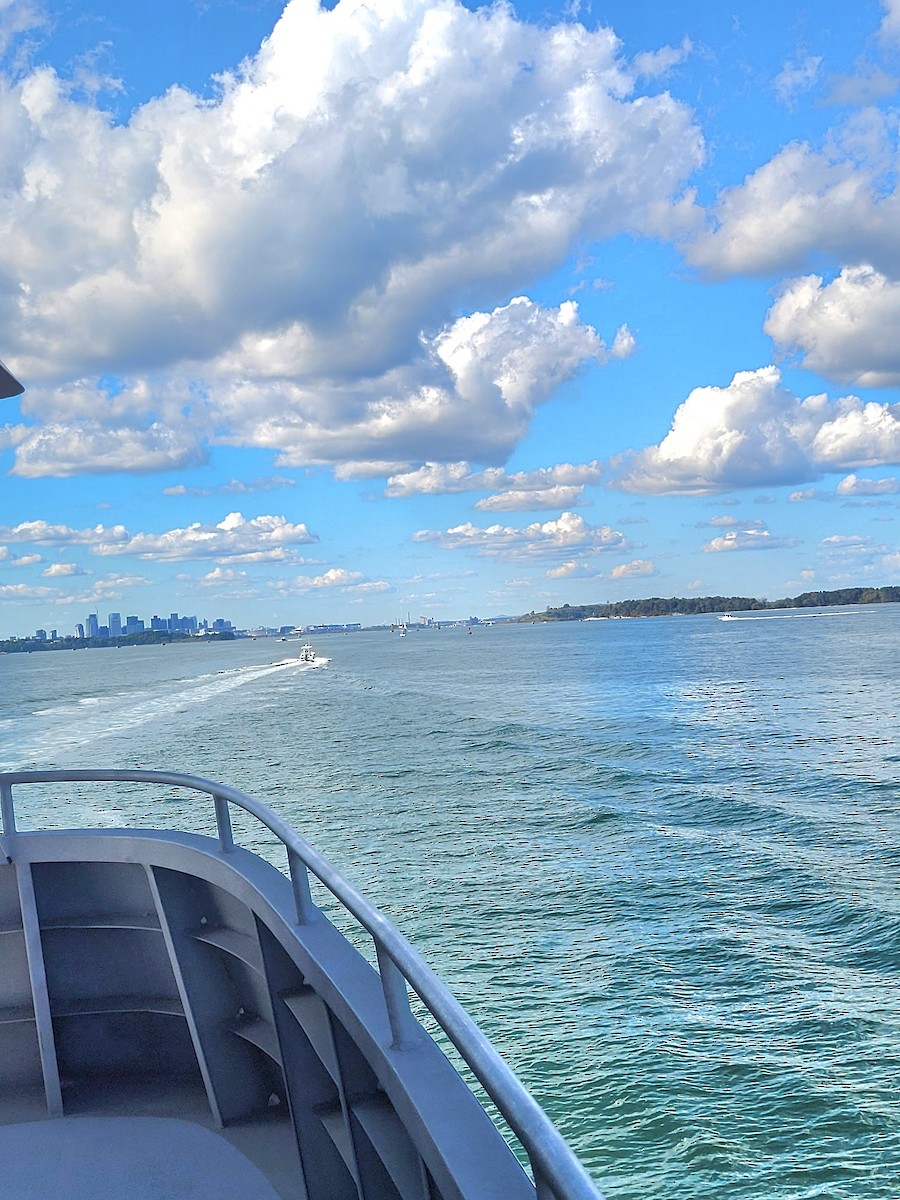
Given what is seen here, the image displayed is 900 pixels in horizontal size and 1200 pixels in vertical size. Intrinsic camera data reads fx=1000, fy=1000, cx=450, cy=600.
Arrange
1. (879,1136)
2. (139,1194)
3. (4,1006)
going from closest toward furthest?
(139,1194) → (4,1006) → (879,1136)

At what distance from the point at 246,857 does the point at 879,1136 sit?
25.4 feet

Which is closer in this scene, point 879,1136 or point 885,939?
point 879,1136

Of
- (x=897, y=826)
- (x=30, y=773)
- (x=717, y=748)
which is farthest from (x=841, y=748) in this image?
(x=30, y=773)

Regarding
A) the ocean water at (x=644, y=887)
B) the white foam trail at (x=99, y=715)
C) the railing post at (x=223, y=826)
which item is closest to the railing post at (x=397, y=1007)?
the railing post at (x=223, y=826)

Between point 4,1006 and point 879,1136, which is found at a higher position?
point 4,1006

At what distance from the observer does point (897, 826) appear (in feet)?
70.6

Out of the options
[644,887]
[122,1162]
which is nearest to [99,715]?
[644,887]

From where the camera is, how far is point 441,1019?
7.08ft

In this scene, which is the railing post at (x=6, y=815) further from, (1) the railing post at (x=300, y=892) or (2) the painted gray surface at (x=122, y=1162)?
(1) the railing post at (x=300, y=892)

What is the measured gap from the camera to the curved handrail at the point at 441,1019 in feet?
5.23

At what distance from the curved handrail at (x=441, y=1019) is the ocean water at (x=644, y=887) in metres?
6.61

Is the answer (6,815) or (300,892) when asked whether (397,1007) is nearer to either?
(300,892)

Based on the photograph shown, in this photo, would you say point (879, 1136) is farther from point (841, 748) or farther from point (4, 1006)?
point (841, 748)

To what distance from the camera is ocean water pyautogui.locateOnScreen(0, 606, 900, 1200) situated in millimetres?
9688
